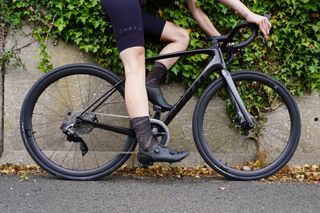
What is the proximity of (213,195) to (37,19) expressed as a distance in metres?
2.21

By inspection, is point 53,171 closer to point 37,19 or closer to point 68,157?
point 68,157

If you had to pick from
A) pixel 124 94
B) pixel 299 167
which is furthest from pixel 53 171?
pixel 299 167

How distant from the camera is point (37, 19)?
4.79 metres

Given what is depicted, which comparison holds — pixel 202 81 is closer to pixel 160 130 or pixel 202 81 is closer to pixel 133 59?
pixel 160 130

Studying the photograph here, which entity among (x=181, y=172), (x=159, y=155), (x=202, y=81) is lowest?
(x=181, y=172)

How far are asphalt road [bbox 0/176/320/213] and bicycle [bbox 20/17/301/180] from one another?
230 millimetres

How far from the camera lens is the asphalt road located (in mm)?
3693

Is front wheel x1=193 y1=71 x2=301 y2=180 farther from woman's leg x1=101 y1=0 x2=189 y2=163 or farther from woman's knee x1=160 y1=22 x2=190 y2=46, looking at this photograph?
woman's leg x1=101 y1=0 x2=189 y2=163

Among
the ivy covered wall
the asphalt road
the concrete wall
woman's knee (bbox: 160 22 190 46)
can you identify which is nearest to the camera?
the asphalt road

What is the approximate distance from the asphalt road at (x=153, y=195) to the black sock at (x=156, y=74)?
31.2 inches

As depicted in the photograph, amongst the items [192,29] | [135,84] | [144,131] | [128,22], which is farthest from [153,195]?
[192,29]

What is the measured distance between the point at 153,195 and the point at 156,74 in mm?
1034

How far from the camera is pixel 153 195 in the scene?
13.0 feet

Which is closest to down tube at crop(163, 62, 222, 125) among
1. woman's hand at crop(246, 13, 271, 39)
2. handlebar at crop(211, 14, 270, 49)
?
handlebar at crop(211, 14, 270, 49)
